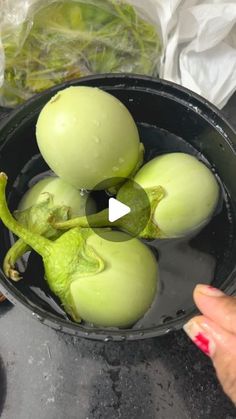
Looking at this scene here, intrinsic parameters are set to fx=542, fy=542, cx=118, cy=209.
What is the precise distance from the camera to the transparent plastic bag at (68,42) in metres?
0.91

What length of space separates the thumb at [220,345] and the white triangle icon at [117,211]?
22 cm

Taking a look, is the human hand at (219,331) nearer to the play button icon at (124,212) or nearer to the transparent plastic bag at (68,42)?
the play button icon at (124,212)

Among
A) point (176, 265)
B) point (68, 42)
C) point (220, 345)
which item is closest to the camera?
point (220, 345)

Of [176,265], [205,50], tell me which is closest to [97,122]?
[176,265]

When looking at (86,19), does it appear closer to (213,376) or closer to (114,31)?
(114,31)

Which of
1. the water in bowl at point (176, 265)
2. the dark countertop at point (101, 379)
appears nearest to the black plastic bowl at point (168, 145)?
the water in bowl at point (176, 265)

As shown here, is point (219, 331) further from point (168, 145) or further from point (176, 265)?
point (168, 145)

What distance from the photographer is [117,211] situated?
798 mm

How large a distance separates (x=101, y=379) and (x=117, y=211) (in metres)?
0.28

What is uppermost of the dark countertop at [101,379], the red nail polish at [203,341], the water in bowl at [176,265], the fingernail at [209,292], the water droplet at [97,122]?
the water droplet at [97,122]

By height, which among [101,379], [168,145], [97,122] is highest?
[97,122]

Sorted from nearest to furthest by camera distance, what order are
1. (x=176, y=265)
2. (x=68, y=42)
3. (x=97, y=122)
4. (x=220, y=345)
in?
(x=220, y=345) → (x=97, y=122) → (x=176, y=265) → (x=68, y=42)

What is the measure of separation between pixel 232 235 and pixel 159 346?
22 cm

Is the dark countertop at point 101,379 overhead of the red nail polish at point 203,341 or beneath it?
beneath
